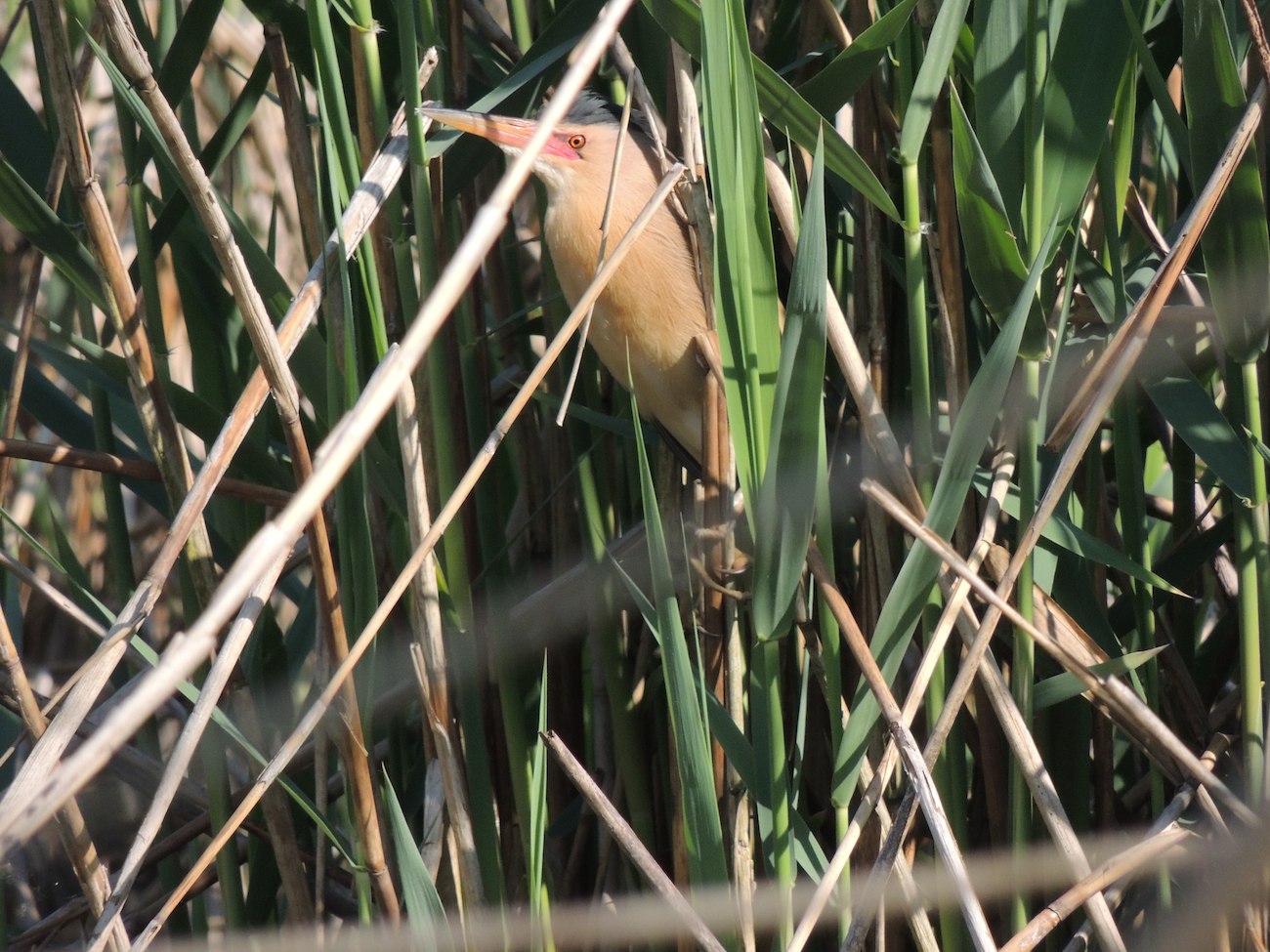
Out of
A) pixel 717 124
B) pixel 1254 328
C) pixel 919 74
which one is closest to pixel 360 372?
pixel 717 124

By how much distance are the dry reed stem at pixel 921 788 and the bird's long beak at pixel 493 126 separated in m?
0.49

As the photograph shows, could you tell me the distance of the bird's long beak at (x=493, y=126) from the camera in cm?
97

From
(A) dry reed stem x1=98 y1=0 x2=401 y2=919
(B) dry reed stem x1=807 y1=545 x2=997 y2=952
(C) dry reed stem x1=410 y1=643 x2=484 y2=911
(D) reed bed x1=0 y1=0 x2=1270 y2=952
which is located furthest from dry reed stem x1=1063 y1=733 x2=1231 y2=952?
(A) dry reed stem x1=98 y1=0 x2=401 y2=919

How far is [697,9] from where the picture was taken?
874mm

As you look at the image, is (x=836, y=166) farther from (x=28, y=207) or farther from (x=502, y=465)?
(x=28, y=207)

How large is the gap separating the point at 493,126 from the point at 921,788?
0.65 m

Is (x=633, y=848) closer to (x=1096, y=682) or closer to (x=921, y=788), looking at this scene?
(x=921, y=788)

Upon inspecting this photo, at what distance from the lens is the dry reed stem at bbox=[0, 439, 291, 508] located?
1.06 m

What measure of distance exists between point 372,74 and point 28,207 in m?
0.29

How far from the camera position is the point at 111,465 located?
108 centimetres

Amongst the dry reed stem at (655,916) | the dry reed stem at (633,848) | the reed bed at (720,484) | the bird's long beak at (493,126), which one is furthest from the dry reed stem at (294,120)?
the dry reed stem at (655,916)

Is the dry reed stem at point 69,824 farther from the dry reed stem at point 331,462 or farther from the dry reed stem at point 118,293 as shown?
the dry reed stem at point 331,462

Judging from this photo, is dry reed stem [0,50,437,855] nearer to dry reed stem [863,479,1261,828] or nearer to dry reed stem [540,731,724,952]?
dry reed stem [540,731,724,952]

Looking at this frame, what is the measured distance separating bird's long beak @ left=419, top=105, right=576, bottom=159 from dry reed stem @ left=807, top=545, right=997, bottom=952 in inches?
19.4
